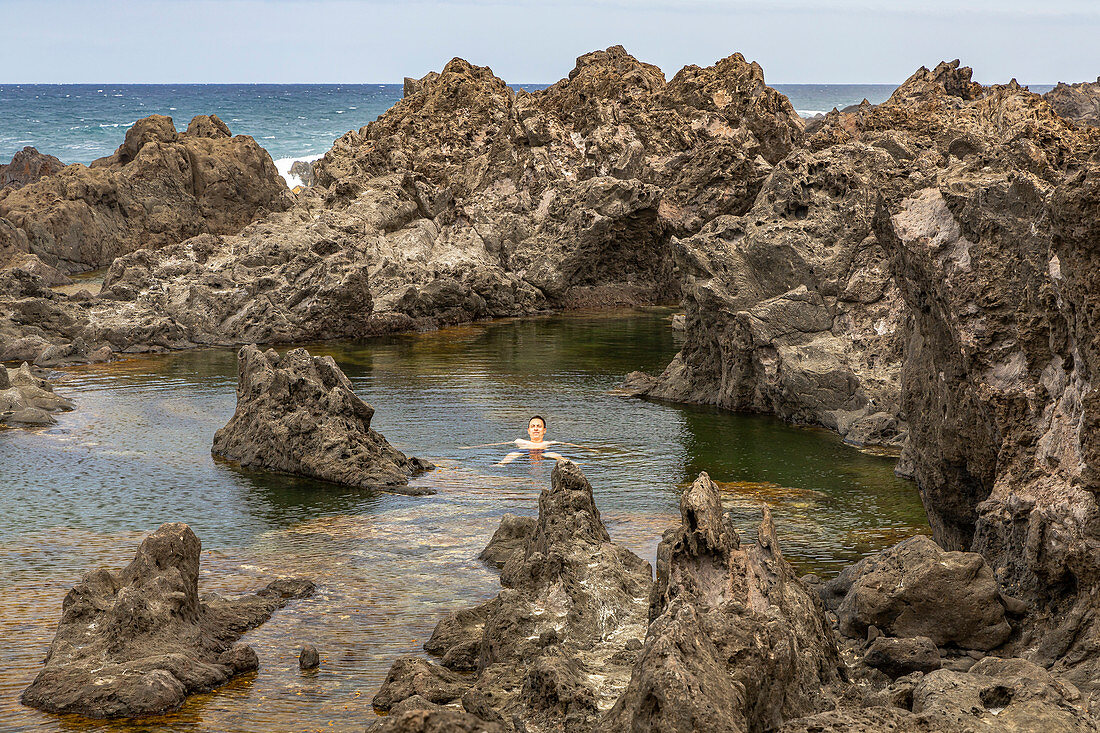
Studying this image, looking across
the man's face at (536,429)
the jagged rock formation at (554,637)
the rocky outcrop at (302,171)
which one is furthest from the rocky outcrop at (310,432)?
the rocky outcrop at (302,171)

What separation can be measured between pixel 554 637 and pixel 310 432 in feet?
36.2

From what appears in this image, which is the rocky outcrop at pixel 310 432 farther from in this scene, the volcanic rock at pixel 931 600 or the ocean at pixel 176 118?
the ocean at pixel 176 118

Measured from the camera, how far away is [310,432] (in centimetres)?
1955

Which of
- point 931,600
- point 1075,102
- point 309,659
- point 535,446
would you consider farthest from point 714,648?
point 1075,102

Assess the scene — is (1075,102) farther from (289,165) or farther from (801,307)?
(289,165)

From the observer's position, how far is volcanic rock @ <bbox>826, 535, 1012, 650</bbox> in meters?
9.88

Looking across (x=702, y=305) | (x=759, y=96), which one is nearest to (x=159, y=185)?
(x=759, y=96)

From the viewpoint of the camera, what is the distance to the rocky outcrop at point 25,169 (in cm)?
6119

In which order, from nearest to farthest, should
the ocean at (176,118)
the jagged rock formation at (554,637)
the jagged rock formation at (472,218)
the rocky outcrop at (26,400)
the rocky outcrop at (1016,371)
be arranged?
the jagged rock formation at (554,637)
the rocky outcrop at (1016,371)
the rocky outcrop at (26,400)
the jagged rock formation at (472,218)
the ocean at (176,118)

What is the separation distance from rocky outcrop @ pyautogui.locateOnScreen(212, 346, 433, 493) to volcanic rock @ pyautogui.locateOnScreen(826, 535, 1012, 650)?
30.1 ft

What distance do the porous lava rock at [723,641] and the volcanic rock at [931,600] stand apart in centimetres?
102

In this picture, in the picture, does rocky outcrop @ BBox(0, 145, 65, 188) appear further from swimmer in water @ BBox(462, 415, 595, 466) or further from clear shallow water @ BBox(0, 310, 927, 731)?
swimmer in water @ BBox(462, 415, 595, 466)

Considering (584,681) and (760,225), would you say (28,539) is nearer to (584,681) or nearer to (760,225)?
(584,681)

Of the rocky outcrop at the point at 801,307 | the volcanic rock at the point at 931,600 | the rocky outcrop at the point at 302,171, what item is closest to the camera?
the volcanic rock at the point at 931,600
